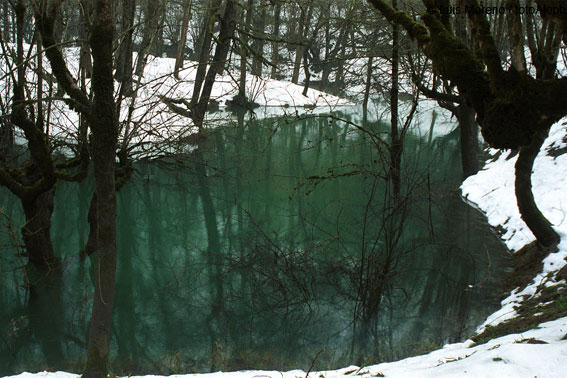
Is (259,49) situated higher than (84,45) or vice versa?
(259,49)

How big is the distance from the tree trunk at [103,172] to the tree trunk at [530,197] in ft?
19.2

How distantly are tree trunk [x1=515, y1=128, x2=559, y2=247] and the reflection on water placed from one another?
3.29ft

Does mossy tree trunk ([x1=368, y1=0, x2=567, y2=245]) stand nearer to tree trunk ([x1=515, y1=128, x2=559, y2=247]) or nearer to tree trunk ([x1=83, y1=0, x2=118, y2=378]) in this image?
tree trunk ([x1=83, y1=0, x2=118, y2=378])

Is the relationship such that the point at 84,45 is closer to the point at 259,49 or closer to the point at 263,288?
the point at 263,288

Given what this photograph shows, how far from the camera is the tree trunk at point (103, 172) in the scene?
14.6ft

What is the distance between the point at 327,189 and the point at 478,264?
208 inches

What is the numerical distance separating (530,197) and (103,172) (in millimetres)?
6224

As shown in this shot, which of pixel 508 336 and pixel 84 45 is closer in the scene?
pixel 508 336

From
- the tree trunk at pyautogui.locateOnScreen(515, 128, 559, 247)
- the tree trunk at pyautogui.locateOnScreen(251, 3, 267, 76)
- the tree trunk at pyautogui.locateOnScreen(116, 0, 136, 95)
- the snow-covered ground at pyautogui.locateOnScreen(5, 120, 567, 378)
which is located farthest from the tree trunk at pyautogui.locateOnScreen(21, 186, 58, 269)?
the tree trunk at pyautogui.locateOnScreen(515, 128, 559, 247)

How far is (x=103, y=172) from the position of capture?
Result: 4.68 metres

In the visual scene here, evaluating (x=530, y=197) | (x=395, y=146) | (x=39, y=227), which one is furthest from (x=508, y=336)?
(x=39, y=227)

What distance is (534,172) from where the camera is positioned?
469 inches

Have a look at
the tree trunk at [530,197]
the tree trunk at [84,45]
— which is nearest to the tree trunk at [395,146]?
the tree trunk at [530,197]

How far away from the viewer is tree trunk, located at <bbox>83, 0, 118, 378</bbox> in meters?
4.44
